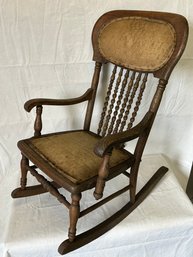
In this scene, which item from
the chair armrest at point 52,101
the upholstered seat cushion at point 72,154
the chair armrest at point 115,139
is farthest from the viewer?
the chair armrest at point 52,101

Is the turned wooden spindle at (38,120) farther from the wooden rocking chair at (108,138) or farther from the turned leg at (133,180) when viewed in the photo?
the turned leg at (133,180)

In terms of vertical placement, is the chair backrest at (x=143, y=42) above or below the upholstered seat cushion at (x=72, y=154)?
above

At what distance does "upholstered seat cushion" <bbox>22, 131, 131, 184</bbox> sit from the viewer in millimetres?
1075

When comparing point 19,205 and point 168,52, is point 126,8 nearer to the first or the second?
point 168,52

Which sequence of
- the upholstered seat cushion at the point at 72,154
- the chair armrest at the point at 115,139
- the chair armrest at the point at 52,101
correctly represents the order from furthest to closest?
the chair armrest at the point at 52,101 < the upholstered seat cushion at the point at 72,154 < the chair armrest at the point at 115,139

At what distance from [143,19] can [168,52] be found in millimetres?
217

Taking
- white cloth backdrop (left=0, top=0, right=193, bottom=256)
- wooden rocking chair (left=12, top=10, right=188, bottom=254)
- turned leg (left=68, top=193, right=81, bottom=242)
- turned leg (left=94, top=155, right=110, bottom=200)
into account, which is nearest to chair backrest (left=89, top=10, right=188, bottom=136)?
wooden rocking chair (left=12, top=10, right=188, bottom=254)

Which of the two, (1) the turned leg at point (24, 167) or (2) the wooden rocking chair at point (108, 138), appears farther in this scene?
(1) the turned leg at point (24, 167)

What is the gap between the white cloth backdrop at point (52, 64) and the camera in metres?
1.30

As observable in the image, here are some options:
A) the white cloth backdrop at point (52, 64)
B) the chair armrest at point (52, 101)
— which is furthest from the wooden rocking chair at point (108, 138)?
the white cloth backdrop at point (52, 64)

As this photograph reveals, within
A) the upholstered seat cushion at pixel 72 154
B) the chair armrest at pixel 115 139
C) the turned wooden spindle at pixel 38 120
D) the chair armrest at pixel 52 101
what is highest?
the chair armrest at pixel 115 139

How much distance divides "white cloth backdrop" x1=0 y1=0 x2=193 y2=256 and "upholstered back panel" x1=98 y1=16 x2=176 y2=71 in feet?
0.44

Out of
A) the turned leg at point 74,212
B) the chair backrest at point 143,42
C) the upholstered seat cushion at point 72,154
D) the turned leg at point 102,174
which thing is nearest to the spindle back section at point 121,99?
the chair backrest at point 143,42

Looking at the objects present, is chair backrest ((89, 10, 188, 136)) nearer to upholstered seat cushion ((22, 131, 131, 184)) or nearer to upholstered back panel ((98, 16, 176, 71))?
upholstered back panel ((98, 16, 176, 71))
